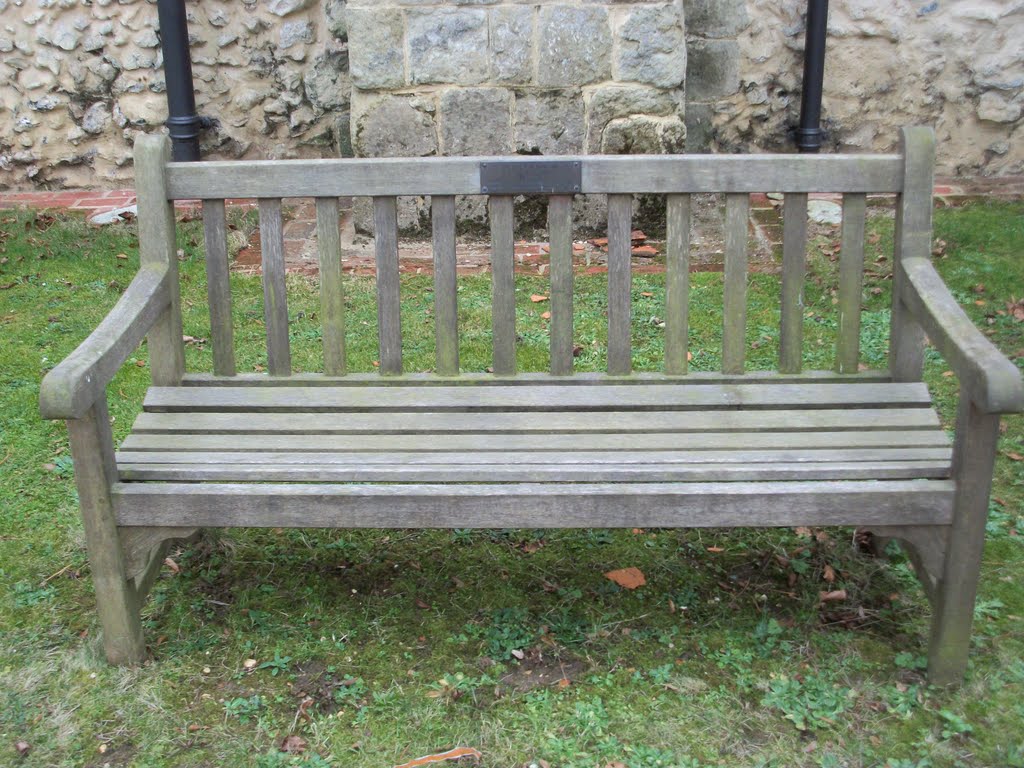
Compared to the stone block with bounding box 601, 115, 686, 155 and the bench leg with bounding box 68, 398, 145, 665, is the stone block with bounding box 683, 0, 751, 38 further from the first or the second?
the bench leg with bounding box 68, 398, 145, 665

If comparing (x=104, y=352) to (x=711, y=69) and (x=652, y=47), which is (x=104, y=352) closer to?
(x=652, y=47)

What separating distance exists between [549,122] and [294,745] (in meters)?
3.73

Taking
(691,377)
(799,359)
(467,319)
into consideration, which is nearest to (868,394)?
(799,359)

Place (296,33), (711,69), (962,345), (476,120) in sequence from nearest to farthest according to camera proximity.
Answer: (962,345) < (476,120) < (711,69) < (296,33)

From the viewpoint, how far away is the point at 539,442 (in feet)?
9.12

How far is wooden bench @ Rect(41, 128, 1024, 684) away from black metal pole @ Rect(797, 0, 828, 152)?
3618 millimetres

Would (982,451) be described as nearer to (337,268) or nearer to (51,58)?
(337,268)

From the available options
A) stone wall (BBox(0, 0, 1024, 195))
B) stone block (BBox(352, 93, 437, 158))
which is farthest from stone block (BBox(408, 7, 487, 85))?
stone wall (BBox(0, 0, 1024, 195))

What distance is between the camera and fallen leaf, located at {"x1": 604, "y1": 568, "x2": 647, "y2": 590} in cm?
315

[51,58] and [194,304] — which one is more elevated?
[51,58]

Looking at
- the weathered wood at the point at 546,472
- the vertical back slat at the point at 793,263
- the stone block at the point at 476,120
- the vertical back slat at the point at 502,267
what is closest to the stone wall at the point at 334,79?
the stone block at the point at 476,120

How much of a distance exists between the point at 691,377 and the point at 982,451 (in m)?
0.84

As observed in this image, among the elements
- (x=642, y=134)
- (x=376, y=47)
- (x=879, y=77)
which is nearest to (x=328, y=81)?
(x=376, y=47)

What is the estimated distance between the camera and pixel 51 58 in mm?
6672
